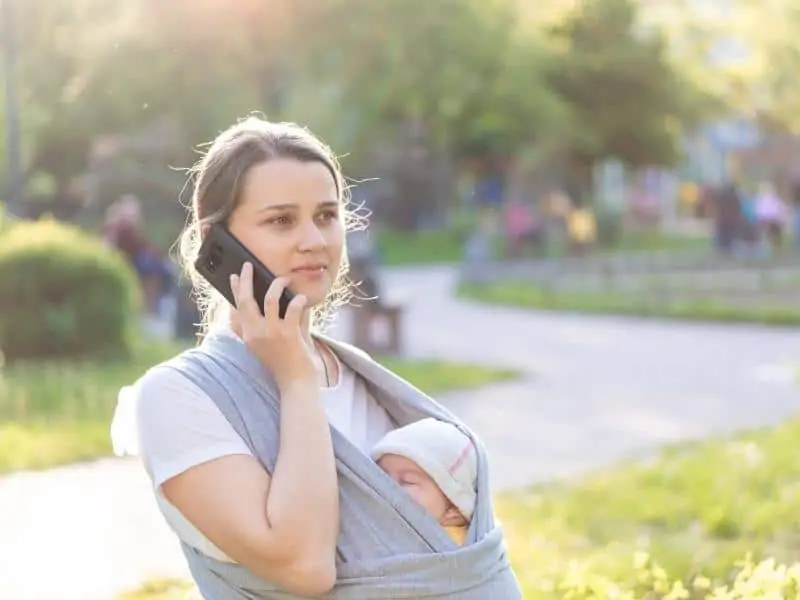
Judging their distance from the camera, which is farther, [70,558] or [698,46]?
[698,46]

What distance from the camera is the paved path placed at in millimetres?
5723

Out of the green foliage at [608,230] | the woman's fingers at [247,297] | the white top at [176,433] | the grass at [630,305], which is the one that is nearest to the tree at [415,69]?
the green foliage at [608,230]

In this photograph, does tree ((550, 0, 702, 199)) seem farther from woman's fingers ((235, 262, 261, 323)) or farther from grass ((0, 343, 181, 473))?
woman's fingers ((235, 262, 261, 323))

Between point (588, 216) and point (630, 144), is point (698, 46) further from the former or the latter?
point (588, 216)

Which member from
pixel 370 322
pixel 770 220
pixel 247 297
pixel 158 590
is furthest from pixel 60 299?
pixel 770 220

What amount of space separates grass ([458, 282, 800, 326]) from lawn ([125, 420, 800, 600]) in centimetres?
941

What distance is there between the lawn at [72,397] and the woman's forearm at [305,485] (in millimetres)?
5711

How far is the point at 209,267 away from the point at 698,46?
3812 cm

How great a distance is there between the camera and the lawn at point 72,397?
26.3 ft

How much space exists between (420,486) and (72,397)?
7.86m

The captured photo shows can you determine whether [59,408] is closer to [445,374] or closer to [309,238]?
[445,374]

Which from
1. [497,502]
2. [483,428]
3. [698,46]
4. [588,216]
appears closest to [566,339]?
[483,428]

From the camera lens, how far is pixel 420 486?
Answer: 243cm

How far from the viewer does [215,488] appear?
2264 millimetres
